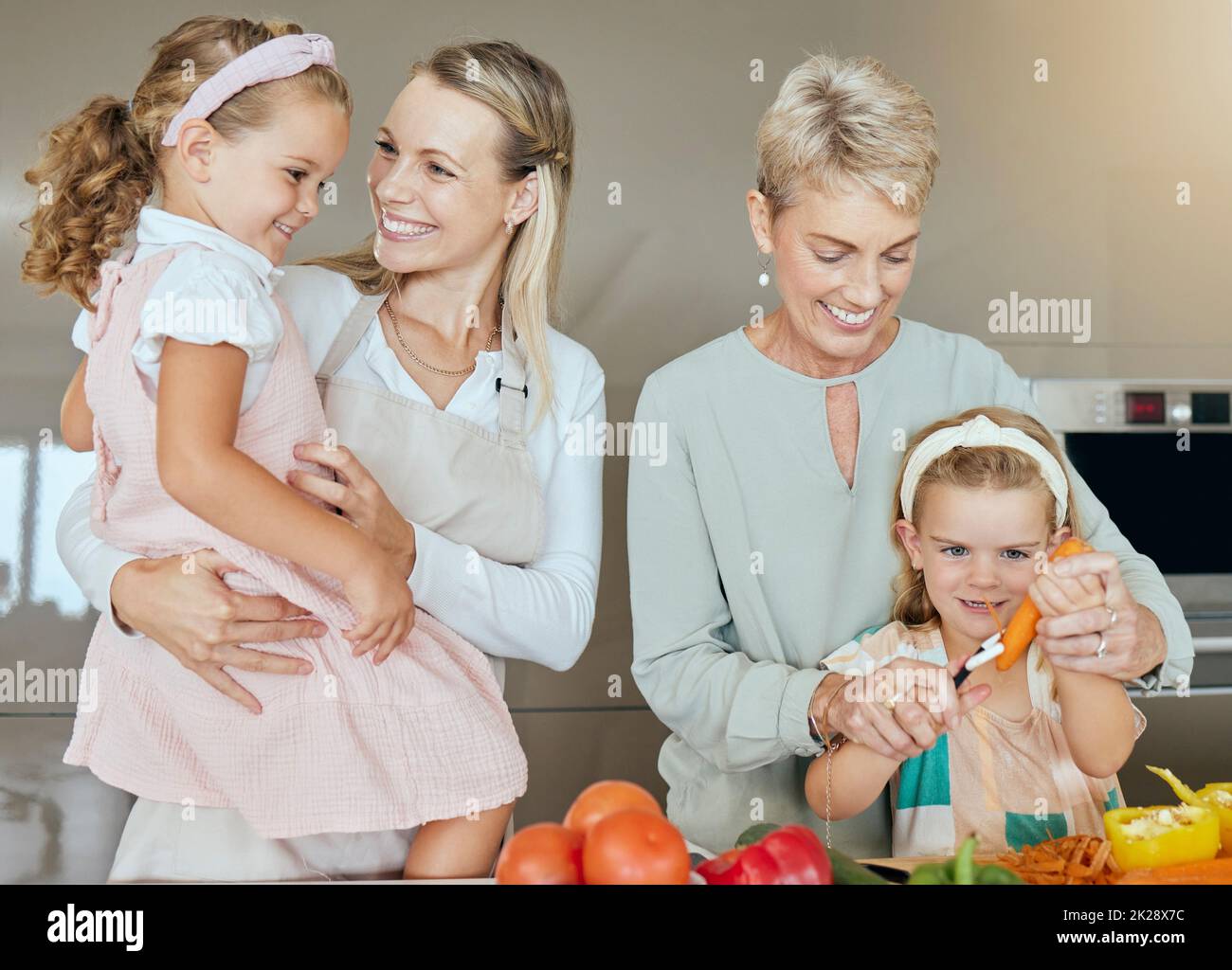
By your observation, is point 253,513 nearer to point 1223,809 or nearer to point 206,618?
point 206,618

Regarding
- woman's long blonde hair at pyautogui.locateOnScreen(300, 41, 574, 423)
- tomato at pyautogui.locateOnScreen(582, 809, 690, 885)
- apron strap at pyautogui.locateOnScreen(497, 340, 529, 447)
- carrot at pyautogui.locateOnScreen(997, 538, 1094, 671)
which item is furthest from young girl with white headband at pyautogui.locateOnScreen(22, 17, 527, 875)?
carrot at pyautogui.locateOnScreen(997, 538, 1094, 671)

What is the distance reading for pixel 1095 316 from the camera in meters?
2.05

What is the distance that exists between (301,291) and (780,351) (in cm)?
72

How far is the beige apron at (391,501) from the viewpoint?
1558 millimetres

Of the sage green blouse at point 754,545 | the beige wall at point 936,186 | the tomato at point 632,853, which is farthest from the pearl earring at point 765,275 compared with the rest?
the tomato at point 632,853

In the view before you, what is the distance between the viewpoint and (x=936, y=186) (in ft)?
6.63

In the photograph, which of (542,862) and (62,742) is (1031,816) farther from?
(62,742)

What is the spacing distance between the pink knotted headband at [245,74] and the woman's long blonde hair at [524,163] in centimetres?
22

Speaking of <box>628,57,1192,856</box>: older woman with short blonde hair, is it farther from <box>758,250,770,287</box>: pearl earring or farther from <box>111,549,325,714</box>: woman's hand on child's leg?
<box>111,549,325,714</box>: woman's hand on child's leg

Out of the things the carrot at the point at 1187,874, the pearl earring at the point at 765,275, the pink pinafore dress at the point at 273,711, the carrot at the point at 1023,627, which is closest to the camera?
the carrot at the point at 1187,874

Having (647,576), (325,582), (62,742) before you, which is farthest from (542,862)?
(62,742)

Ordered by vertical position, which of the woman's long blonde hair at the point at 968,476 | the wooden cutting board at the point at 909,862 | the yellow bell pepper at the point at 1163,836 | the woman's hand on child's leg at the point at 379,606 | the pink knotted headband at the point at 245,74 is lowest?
the wooden cutting board at the point at 909,862

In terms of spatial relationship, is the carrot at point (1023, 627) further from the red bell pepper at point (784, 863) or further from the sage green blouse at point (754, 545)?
the red bell pepper at point (784, 863)

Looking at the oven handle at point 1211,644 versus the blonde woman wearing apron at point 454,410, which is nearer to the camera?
the blonde woman wearing apron at point 454,410
